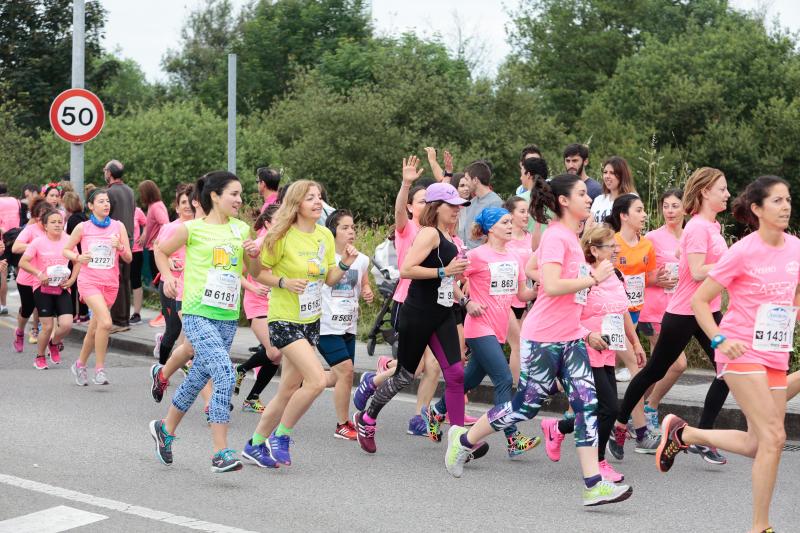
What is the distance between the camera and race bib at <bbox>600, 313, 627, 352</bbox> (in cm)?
770

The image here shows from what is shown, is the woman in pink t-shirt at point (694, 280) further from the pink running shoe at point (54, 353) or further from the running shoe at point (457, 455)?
the pink running shoe at point (54, 353)

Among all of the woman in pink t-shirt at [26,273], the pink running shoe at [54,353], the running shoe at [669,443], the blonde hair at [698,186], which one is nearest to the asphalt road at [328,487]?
the running shoe at [669,443]

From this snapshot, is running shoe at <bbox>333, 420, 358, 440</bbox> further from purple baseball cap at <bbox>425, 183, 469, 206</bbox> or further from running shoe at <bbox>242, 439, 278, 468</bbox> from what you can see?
purple baseball cap at <bbox>425, 183, 469, 206</bbox>

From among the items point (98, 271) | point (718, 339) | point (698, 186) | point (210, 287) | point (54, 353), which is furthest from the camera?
point (54, 353)

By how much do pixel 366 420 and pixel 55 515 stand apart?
95.1 inches

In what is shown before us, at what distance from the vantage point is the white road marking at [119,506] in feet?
19.9

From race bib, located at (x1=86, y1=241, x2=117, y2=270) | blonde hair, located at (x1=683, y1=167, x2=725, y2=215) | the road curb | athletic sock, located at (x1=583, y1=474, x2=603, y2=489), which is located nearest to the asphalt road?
athletic sock, located at (x1=583, y1=474, x2=603, y2=489)

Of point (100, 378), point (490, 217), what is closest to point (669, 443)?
point (490, 217)

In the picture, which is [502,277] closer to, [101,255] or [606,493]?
[606,493]

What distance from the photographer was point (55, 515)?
6.35 m

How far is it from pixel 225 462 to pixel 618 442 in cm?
260

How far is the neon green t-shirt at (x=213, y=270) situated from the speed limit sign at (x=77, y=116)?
9202 millimetres

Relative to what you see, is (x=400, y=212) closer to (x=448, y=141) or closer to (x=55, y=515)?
(x=55, y=515)

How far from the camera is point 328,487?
23.3ft
